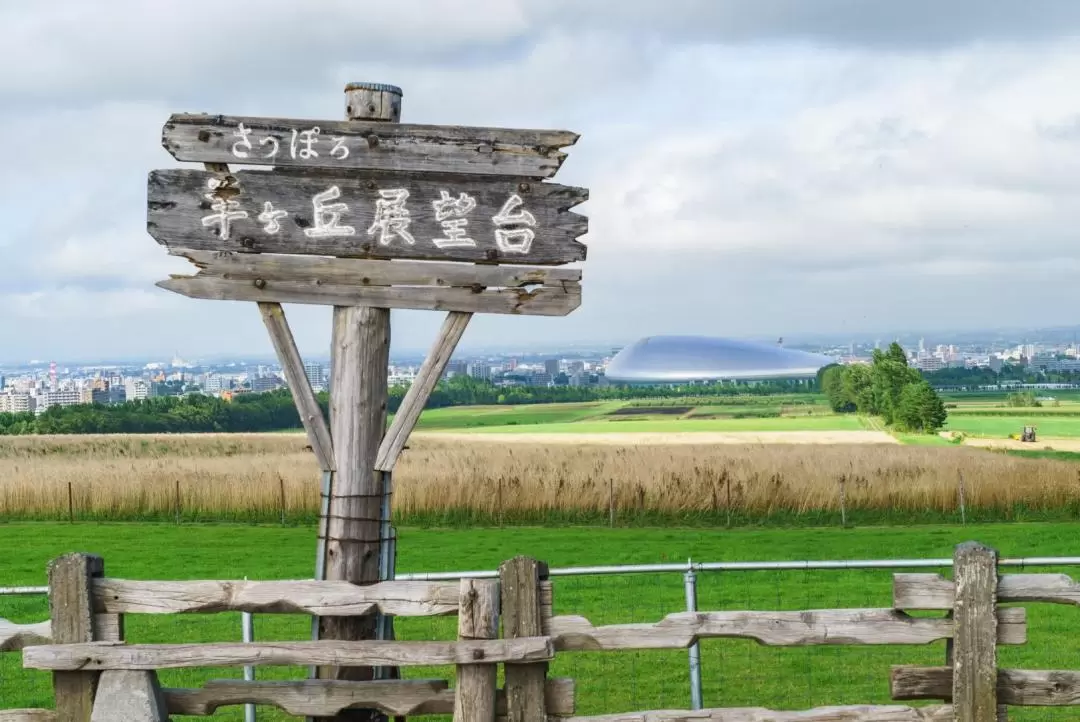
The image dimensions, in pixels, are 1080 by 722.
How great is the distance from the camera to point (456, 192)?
8008 mm

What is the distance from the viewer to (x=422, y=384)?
808cm

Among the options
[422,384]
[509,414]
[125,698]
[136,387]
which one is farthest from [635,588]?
[136,387]

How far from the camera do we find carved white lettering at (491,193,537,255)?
799 centimetres

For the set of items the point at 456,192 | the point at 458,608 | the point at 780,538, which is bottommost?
the point at 780,538

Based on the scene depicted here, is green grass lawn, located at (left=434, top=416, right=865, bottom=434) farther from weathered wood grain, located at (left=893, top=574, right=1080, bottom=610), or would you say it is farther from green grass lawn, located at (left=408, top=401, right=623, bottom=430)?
weathered wood grain, located at (left=893, top=574, right=1080, bottom=610)

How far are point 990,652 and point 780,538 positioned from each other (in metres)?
17.2

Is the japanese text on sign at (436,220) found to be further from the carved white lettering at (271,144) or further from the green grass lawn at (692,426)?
Result: the green grass lawn at (692,426)

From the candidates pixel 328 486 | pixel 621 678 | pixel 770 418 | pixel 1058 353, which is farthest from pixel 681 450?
pixel 1058 353

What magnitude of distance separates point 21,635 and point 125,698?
30.5 inches

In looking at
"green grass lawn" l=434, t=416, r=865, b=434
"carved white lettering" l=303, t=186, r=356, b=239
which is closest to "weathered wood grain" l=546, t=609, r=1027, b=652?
"carved white lettering" l=303, t=186, r=356, b=239

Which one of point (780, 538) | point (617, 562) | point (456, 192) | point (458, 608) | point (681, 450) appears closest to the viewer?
point (458, 608)

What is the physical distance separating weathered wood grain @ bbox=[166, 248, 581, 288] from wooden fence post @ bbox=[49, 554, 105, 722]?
6.96 ft

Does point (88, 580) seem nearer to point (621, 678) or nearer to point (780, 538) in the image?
point (621, 678)

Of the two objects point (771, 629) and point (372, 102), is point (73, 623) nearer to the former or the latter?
point (372, 102)
